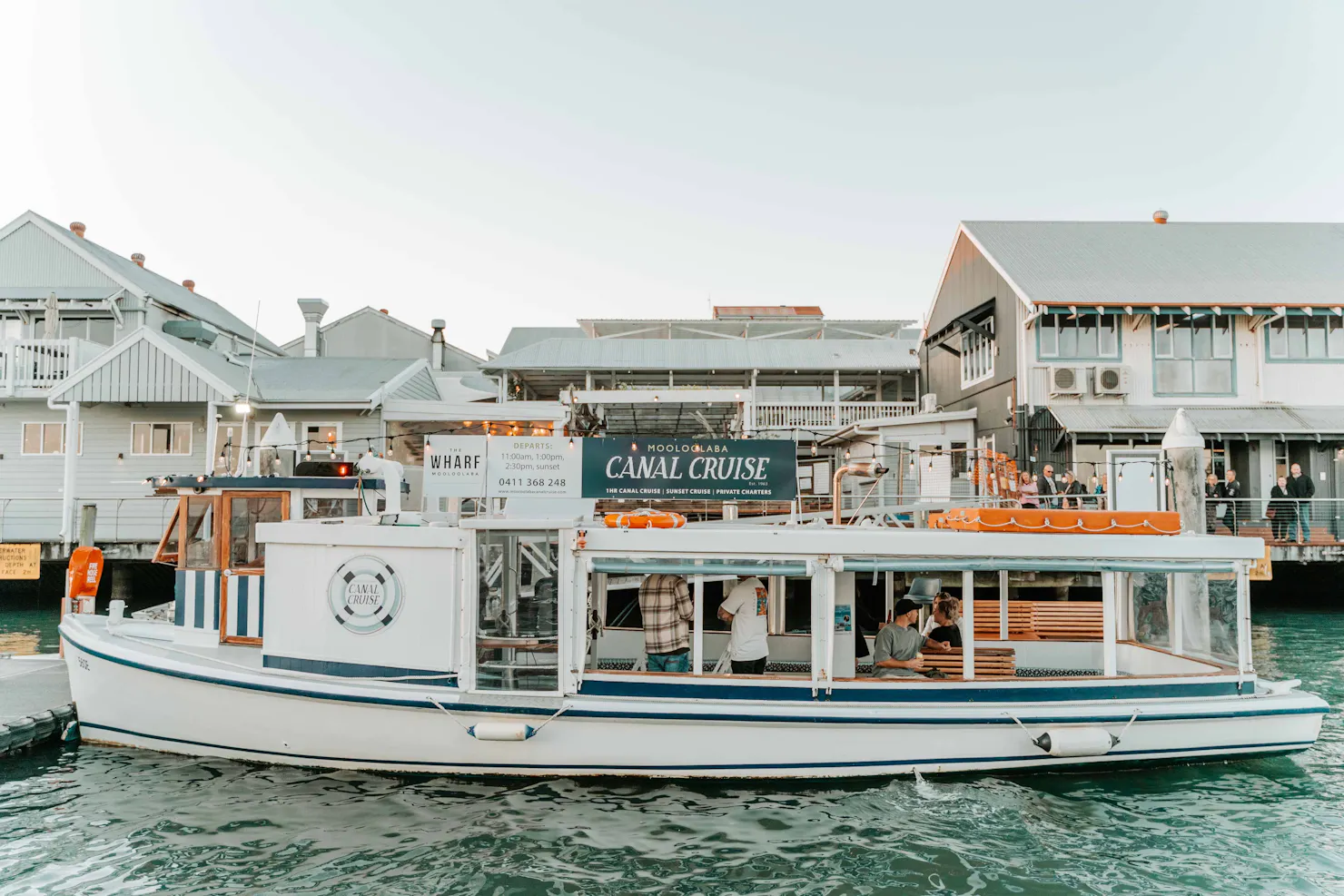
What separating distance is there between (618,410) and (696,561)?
1401 cm

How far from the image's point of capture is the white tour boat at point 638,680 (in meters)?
6.97

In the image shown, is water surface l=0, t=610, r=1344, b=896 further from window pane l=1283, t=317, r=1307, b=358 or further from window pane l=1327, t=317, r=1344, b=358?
window pane l=1327, t=317, r=1344, b=358

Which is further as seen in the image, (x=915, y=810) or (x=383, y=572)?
(x=383, y=572)

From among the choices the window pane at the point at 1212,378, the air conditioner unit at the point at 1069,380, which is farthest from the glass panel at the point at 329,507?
the window pane at the point at 1212,378

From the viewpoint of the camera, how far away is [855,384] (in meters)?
27.1

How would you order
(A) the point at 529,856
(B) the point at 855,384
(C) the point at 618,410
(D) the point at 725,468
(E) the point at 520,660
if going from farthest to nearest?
(B) the point at 855,384
(C) the point at 618,410
(D) the point at 725,468
(E) the point at 520,660
(A) the point at 529,856

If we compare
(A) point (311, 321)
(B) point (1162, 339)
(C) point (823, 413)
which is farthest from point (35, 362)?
(B) point (1162, 339)

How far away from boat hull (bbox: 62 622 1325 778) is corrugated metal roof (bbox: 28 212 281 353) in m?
22.8

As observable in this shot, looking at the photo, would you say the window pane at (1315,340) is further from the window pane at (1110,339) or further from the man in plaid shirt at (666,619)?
the man in plaid shirt at (666,619)

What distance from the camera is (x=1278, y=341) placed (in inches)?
789

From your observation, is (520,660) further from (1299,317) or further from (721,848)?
(1299,317)

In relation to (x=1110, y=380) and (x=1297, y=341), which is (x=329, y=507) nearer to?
(x=1110, y=380)

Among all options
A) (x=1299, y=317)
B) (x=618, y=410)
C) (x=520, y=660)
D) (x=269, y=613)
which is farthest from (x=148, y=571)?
(x=1299, y=317)

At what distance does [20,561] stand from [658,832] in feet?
58.3
